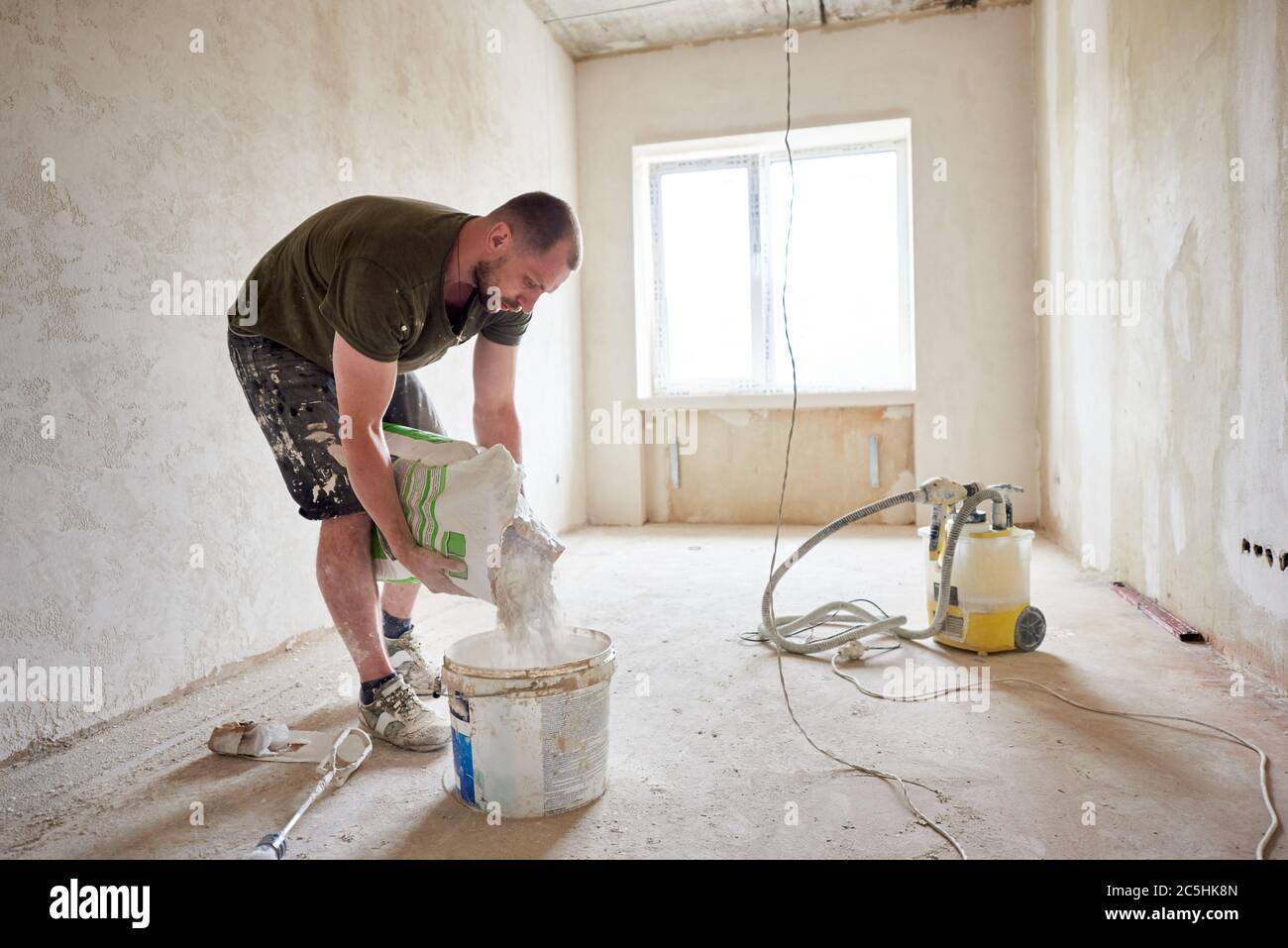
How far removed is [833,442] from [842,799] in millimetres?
3264

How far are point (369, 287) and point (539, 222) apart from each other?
1.00 feet

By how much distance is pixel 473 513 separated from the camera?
55.1 inches

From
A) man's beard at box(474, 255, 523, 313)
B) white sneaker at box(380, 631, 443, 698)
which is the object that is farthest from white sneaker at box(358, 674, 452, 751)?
man's beard at box(474, 255, 523, 313)

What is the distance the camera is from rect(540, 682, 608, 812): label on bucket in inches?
50.2

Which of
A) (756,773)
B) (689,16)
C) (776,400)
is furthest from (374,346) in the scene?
(689,16)

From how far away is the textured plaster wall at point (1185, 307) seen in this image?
181 cm

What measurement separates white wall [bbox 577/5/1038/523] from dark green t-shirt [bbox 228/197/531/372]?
3.12 metres

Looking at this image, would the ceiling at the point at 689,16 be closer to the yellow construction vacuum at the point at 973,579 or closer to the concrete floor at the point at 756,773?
the yellow construction vacuum at the point at 973,579

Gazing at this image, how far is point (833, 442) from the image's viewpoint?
4.48 metres

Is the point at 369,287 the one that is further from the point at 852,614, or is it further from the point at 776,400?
the point at 776,400

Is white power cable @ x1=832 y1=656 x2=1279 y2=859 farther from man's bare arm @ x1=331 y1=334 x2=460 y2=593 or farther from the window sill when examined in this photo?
the window sill

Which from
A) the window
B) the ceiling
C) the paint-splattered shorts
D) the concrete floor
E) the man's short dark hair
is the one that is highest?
the ceiling

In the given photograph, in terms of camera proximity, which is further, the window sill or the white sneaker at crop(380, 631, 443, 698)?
the window sill

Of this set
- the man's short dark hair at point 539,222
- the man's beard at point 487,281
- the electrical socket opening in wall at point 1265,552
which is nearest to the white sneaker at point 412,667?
the man's beard at point 487,281
